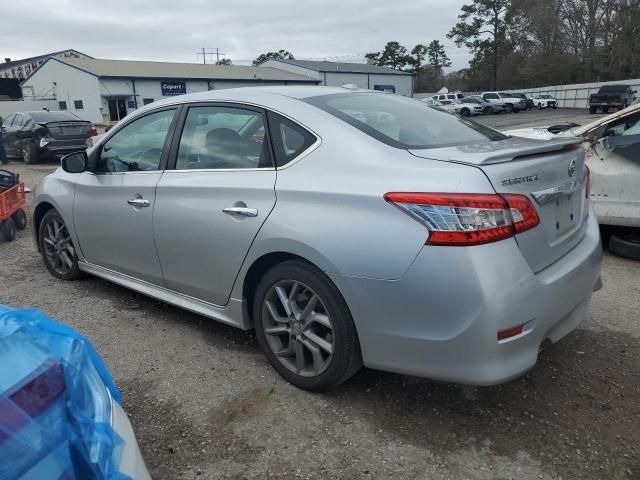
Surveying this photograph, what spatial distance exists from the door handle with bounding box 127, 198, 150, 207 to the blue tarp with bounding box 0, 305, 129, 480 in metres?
1.86

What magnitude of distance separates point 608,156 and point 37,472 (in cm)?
534

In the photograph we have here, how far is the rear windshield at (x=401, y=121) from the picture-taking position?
2750 millimetres

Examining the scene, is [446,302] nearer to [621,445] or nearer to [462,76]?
[621,445]

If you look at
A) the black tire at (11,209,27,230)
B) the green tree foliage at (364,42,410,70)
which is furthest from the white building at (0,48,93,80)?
the black tire at (11,209,27,230)

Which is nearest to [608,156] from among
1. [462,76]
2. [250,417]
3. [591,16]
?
[250,417]

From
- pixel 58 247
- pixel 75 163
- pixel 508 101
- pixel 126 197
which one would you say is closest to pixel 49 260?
pixel 58 247

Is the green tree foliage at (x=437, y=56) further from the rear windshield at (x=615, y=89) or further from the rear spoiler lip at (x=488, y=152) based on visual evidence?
the rear spoiler lip at (x=488, y=152)

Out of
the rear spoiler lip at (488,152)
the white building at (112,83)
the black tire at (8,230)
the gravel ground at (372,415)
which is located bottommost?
the gravel ground at (372,415)

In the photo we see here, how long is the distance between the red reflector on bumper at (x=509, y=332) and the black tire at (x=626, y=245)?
11.2ft

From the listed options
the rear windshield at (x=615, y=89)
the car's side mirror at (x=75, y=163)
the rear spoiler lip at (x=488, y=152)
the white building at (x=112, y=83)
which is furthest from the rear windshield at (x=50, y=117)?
the rear windshield at (x=615, y=89)

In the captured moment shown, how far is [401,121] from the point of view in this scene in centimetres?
301

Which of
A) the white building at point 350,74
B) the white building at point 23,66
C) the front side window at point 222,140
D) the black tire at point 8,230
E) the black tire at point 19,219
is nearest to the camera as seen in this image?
the front side window at point 222,140

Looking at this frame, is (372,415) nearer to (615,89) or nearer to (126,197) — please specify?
(126,197)

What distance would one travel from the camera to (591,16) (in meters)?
58.0
